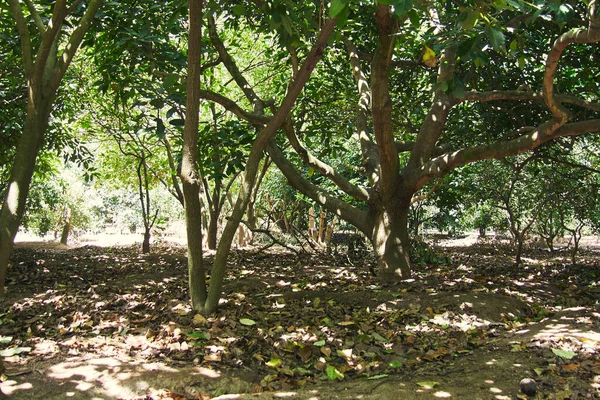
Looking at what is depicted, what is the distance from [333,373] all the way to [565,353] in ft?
5.60

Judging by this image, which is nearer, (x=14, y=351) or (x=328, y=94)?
(x=14, y=351)

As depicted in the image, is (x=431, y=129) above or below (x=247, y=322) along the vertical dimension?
above

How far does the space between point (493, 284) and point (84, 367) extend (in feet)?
16.3

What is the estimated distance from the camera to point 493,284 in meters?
6.50

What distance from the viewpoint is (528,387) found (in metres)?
3.15

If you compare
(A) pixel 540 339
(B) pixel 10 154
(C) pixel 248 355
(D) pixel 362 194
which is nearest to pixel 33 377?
(C) pixel 248 355

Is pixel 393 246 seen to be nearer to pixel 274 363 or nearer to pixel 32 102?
pixel 274 363

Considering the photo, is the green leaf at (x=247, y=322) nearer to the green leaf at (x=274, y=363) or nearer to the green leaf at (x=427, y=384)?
the green leaf at (x=274, y=363)

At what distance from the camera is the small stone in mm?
3146

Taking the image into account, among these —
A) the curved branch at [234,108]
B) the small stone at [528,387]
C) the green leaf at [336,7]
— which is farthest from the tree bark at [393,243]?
the green leaf at [336,7]

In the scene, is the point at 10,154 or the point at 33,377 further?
the point at 10,154

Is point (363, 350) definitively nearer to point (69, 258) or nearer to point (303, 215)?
point (69, 258)

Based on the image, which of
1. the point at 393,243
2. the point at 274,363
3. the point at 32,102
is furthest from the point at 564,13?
the point at 32,102

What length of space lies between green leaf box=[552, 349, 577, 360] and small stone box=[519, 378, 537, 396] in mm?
622
